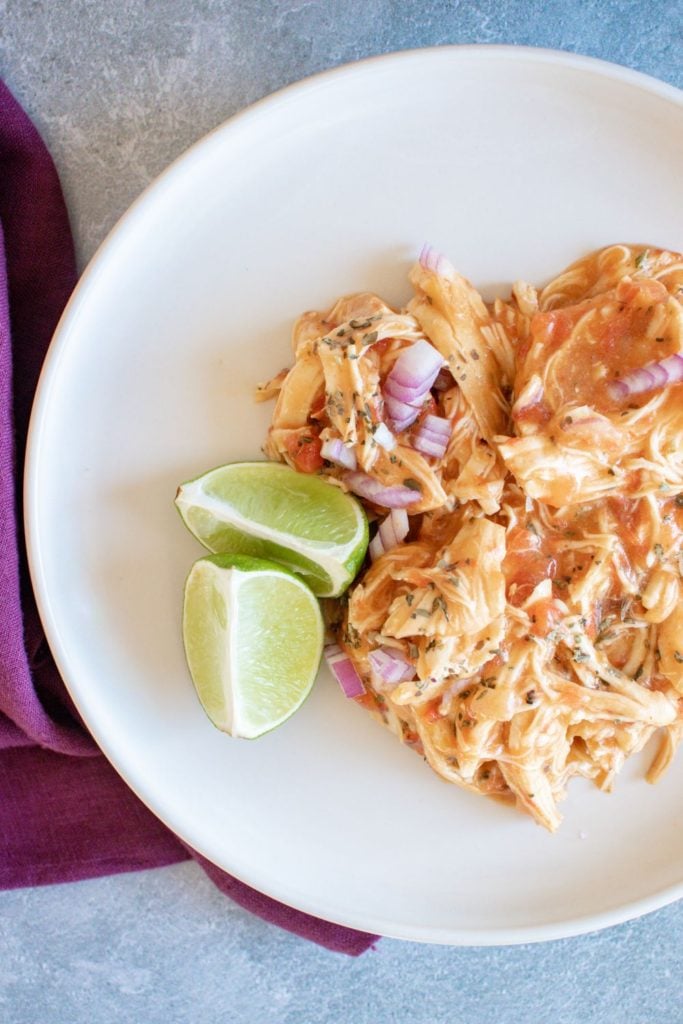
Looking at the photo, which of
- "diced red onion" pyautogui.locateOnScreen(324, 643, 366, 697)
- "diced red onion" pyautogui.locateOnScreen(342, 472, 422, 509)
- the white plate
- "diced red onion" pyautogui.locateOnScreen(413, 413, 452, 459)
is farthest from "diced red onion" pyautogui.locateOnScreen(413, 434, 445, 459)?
"diced red onion" pyautogui.locateOnScreen(324, 643, 366, 697)

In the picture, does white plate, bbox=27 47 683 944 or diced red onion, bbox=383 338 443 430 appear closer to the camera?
diced red onion, bbox=383 338 443 430

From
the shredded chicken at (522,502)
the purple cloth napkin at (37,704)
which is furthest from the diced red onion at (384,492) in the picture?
the purple cloth napkin at (37,704)

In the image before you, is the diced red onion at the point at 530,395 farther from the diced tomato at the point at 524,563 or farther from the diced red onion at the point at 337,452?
the diced red onion at the point at 337,452

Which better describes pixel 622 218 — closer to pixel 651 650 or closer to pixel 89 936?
pixel 651 650

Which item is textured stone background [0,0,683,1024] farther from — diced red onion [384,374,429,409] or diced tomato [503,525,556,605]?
diced tomato [503,525,556,605]

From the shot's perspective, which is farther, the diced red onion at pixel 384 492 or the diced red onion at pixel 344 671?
the diced red onion at pixel 344 671

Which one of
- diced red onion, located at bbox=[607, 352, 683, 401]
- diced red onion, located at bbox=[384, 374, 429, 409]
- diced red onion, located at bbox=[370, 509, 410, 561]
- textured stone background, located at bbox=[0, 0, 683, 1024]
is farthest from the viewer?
textured stone background, located at bbox=[0, 0, 683, 1024]
